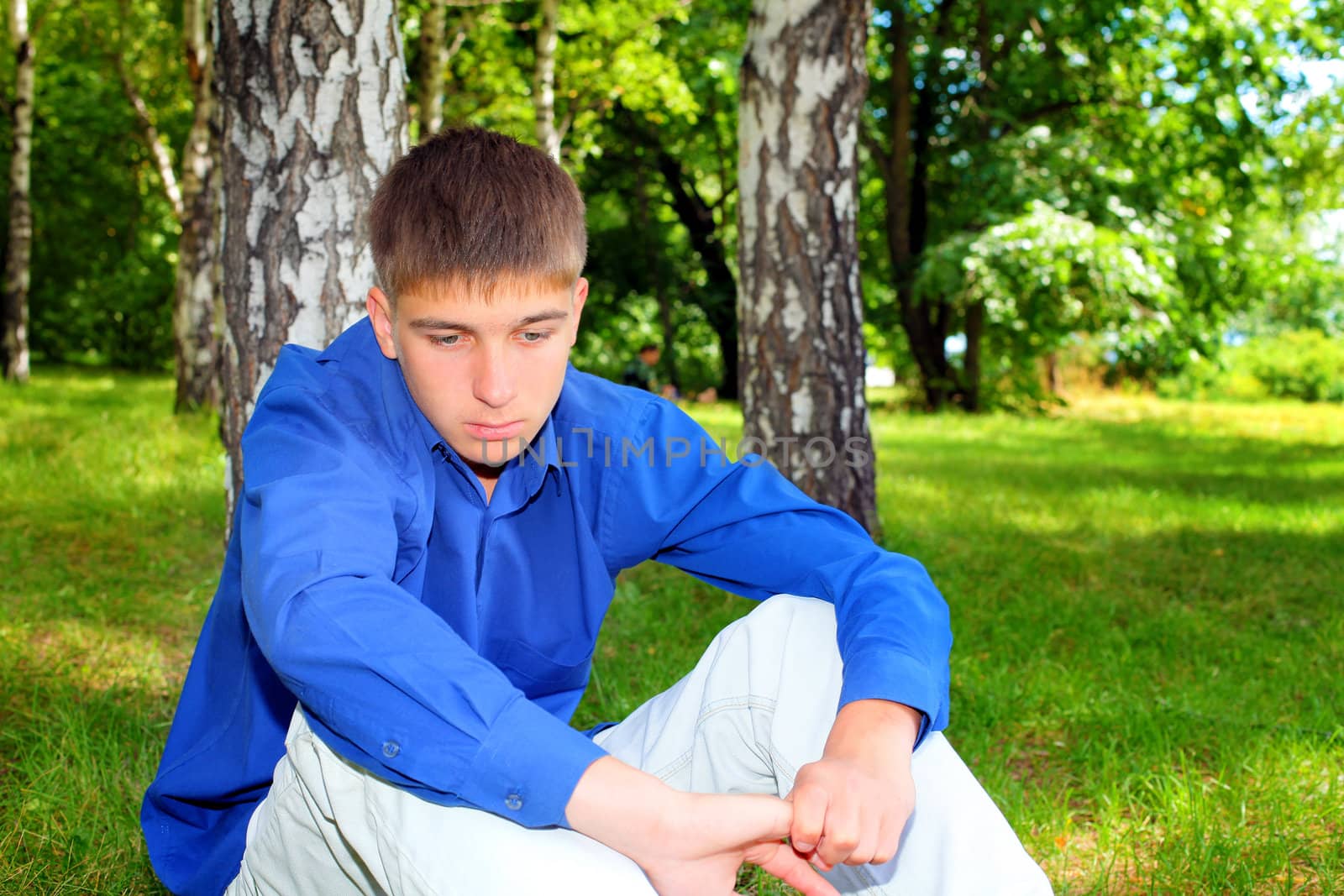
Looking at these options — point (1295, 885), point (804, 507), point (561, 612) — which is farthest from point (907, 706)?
point (1295, 885)

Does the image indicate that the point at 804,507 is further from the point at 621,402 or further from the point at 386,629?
the point at 386,629

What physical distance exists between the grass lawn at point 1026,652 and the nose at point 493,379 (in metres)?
1.23

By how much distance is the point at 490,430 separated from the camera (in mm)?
1833

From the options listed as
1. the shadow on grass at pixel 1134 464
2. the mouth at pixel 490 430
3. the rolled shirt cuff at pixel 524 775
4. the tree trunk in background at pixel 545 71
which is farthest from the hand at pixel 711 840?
the tree trunk in background at pixel 545 71

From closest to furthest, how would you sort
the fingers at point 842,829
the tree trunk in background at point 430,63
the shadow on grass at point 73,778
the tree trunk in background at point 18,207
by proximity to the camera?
the fingers at point 842,829
the shadow on grass at point 73,778
the tree trunk in background at point 430,63
the tree trunk in background at point 18,207

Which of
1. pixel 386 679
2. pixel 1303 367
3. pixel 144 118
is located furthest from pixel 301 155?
pixel 1303 367

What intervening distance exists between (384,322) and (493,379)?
0.27 metres

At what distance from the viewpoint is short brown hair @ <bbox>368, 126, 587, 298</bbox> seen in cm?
180

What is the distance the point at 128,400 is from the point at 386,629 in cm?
1224

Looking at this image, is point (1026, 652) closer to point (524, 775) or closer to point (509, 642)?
point (509, 642)

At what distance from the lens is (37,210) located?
23.6 metres

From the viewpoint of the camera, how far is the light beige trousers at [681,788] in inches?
54.4

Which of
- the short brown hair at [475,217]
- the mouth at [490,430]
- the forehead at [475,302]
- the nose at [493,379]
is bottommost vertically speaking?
the mouth at [490,430]

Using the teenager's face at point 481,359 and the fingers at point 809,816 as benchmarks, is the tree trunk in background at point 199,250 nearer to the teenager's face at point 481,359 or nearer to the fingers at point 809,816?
the teenager's face at point 481,359
